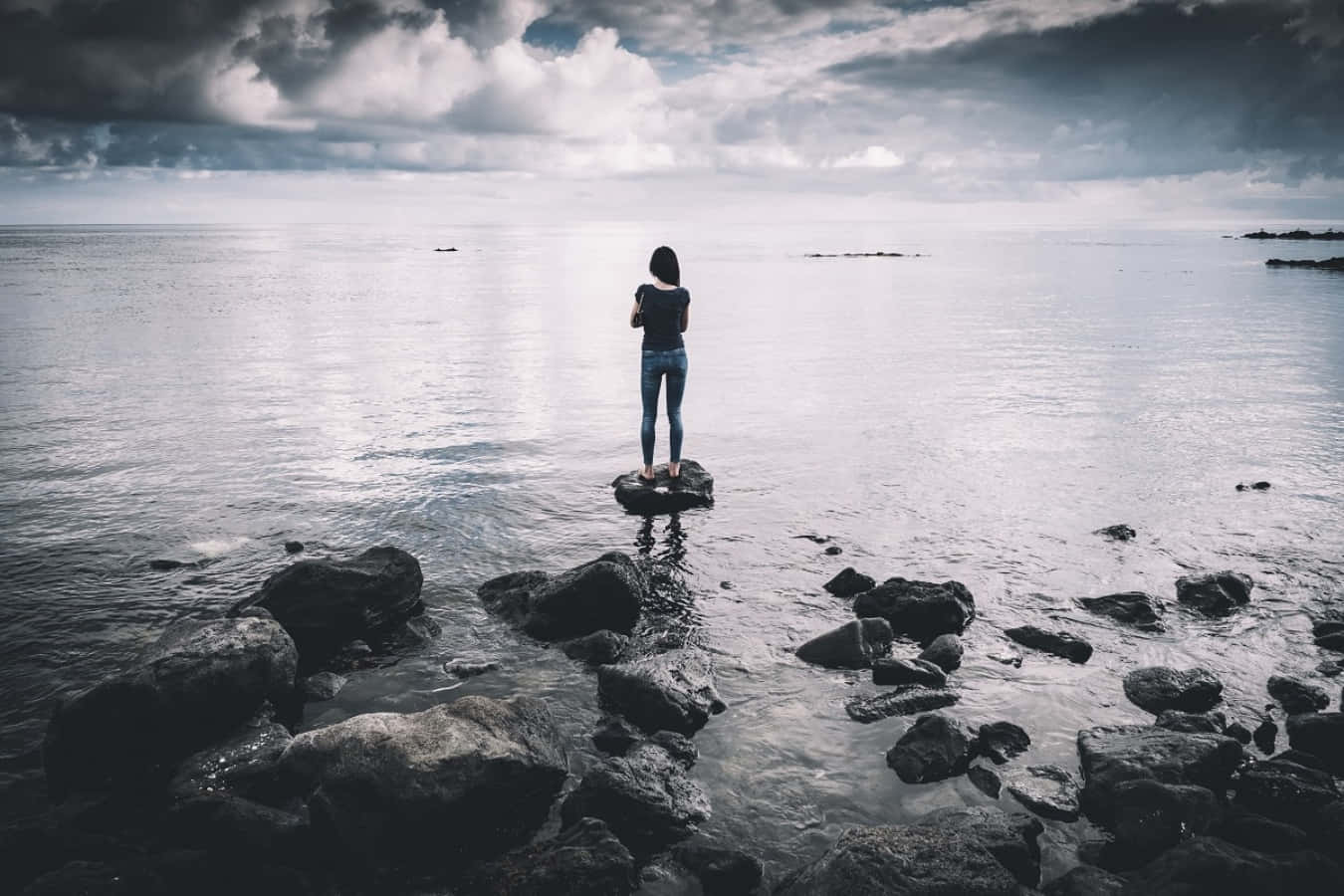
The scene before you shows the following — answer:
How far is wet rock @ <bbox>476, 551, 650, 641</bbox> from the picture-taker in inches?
329

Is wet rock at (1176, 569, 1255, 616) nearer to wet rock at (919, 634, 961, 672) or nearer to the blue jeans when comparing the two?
wet rock at (919, 634, 961, 672)

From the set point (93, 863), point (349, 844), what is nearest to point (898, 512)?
point (349, 844)

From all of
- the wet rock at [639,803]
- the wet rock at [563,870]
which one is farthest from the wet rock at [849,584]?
the wet rock at [563,870]

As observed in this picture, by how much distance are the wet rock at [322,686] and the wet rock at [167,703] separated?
16 centimetres

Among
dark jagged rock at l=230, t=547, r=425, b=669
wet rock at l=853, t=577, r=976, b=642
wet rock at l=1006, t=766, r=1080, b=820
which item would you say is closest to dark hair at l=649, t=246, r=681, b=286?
wet rock at l=853, t=577, r=976, b=642

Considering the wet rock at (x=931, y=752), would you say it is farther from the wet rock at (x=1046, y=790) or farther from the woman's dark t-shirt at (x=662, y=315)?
the woman's dark t-shirt at (x=662, y=315)

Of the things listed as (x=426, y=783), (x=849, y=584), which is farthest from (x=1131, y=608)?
(x=426, y=783)

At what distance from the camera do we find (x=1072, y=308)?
146ft

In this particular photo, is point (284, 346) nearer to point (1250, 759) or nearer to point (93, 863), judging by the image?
point (93, 863)

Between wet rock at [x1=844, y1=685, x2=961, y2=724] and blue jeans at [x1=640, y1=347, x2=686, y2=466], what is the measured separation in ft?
19.9

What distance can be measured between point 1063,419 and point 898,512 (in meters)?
8.40

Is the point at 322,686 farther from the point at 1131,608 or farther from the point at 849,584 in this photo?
the point at 1131,608

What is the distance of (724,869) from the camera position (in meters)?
5.16

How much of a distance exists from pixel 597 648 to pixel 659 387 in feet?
18.0
